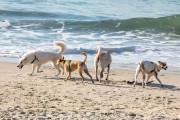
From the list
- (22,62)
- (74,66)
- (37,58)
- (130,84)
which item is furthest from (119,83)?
(22,62)

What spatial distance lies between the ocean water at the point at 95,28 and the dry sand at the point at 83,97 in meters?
2.25

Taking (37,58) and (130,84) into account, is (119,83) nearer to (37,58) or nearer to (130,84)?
(130,84)

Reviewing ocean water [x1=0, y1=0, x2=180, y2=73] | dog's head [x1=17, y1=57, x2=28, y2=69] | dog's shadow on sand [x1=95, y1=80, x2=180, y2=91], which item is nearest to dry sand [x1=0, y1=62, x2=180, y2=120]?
dog's shadow on sand [x1=95, y1=80, x2=180, y2=91]

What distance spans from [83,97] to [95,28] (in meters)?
15.0

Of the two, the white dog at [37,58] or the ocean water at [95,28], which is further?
the ocean water at [95,28]

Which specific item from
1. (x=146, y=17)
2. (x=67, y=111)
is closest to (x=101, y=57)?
(x=67, y=111)

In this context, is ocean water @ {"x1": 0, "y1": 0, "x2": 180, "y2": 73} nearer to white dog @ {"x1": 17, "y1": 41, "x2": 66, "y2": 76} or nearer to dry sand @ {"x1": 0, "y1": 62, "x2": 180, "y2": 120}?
white dog @ {"x1": 17, "y1": 41, "x2": 66, "y2": 76}

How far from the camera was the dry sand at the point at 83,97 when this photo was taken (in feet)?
28.5

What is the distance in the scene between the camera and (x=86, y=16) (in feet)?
95.8

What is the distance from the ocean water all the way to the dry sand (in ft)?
7.39

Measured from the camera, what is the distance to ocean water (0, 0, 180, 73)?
17500 mm

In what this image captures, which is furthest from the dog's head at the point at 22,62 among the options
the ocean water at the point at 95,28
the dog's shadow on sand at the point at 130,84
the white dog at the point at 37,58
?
the ocean water at the point at 95,28

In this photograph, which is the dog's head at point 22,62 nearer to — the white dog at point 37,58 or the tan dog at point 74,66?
the white dog at point 37,58

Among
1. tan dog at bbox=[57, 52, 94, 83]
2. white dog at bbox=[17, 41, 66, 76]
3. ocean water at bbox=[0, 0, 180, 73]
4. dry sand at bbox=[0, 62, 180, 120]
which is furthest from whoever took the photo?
ocean water at bbox=[0, 0, 180, 73]
